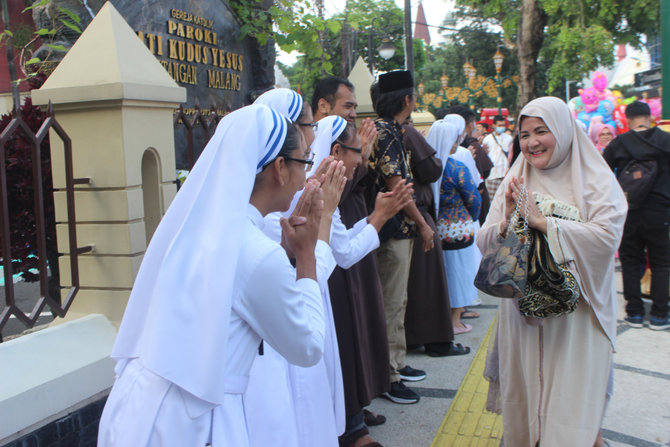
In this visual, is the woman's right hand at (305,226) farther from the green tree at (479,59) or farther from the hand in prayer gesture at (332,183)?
the green tree at (479,59)

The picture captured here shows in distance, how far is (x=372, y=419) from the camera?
400 cm

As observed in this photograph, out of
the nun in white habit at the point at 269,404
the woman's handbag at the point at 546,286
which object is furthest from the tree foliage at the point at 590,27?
the nun in white habit at the point at 269,404

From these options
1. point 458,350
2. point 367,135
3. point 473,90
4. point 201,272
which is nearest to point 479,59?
point 473,90

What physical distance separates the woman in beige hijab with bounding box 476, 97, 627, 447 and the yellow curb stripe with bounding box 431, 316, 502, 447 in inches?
18.6

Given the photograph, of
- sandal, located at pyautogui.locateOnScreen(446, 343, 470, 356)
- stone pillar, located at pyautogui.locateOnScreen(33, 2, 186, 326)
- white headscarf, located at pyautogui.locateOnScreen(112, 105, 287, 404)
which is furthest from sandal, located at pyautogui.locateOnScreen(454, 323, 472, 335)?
white headscarf, located at pyautogui.locateOnScreen(112, 105, 287, 404)

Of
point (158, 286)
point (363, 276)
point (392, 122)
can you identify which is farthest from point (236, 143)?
point (392, 122)

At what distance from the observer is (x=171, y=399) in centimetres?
167

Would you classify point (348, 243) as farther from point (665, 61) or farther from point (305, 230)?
point (665, 61)

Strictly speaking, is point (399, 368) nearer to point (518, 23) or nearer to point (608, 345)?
point (608, 345)

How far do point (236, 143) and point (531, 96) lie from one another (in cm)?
2109

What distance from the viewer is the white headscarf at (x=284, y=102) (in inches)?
116

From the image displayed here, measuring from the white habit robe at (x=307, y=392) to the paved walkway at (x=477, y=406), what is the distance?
1.01 metres

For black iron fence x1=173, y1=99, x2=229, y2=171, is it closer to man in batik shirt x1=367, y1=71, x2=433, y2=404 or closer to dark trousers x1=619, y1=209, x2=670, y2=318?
man in batik shirt x1=367, y1=71, x2=433, y2=404

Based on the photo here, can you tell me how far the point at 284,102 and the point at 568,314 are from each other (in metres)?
1.73
